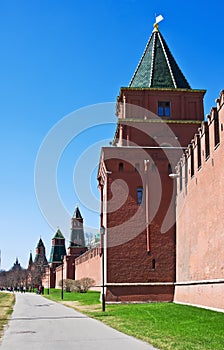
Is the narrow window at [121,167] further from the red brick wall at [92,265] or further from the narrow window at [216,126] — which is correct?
the red brick wall at [92,265]

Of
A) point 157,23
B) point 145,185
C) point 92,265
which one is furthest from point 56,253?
point 145,185

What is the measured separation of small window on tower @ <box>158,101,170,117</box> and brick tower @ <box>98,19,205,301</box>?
2.4 inches

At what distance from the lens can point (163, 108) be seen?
2888cm

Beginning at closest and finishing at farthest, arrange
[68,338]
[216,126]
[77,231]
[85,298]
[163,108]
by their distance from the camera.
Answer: [68,338], [216,126], [163,108], [85,298], [77,231]

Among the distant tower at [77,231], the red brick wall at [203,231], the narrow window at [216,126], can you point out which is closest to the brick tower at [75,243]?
the distant tower at [77,231]

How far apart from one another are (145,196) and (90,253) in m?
21.1

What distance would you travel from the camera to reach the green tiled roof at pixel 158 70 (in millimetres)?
29281

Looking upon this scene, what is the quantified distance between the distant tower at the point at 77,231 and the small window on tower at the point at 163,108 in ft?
132

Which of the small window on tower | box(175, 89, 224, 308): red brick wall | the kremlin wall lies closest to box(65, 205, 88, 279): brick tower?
the kremlin wall

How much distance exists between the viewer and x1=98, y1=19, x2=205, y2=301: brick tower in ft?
82.5

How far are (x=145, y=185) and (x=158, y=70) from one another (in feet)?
26.5

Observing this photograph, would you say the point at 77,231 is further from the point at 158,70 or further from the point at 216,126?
the point at 216,126

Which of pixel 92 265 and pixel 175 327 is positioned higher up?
pixel 92 265

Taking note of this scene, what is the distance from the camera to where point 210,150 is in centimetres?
1917
